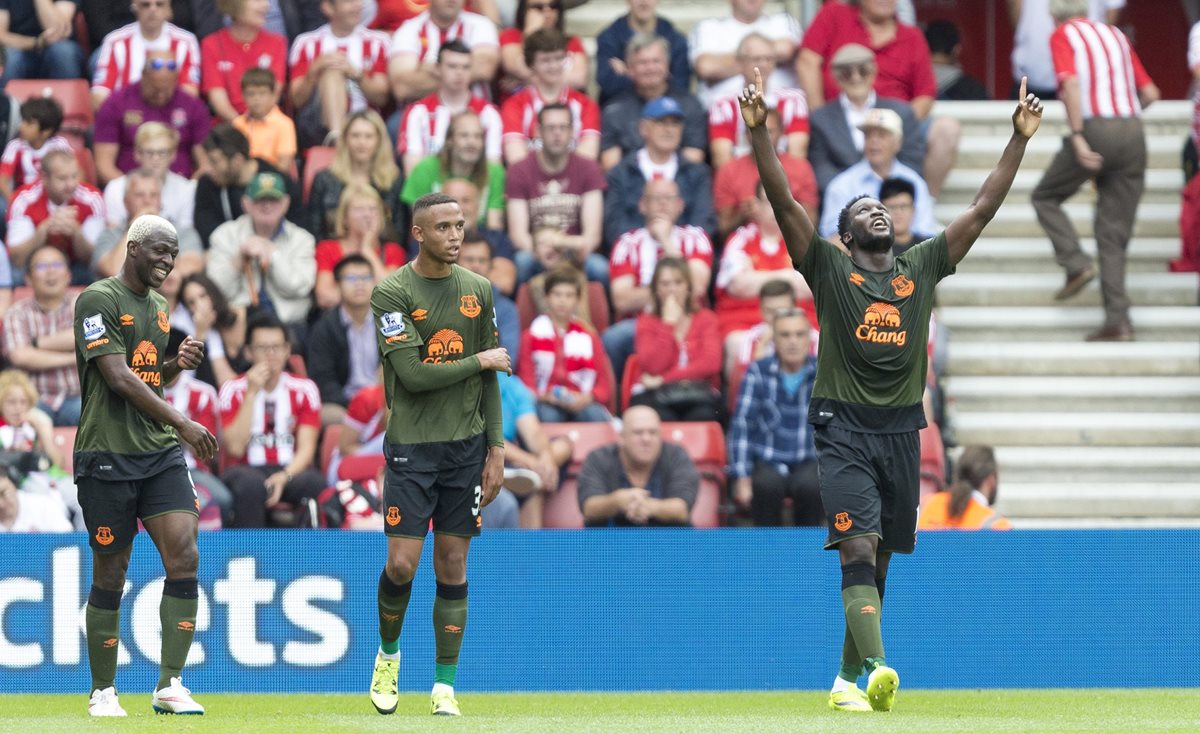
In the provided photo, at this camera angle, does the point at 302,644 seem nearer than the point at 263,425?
Yes

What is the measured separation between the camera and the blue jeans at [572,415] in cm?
1357

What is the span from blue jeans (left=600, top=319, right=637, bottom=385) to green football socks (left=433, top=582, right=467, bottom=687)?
509cm

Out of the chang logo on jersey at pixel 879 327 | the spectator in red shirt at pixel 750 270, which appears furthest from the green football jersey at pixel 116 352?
the spectator in red shirt at pixel 750 270

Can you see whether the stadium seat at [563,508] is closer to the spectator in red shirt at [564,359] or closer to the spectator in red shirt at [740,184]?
the spectator in red shirt at [564,359]

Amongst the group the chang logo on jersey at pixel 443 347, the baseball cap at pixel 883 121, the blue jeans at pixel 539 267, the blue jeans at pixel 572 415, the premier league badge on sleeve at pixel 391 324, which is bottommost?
the blue jeans at pixel 572 415

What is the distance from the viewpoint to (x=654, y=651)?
11.5 m

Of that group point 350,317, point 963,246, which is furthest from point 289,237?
point 963,246

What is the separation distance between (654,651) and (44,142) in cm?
673

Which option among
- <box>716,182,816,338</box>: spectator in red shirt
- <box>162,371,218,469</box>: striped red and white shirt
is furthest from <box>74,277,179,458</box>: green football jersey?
<box>716,182,816,338</box>: spectator in red shirt

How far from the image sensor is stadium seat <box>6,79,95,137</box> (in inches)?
627

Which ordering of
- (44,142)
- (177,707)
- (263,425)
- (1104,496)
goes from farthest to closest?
1. (44,142)
2. (1104,496)
3. (263,425)
4. (177,707)

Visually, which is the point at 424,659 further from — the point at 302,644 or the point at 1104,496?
the point at 1104,496

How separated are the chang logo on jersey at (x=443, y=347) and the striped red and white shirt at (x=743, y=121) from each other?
256 inches

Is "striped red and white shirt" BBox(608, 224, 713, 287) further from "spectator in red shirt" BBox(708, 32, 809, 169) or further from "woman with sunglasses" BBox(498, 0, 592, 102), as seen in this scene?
"woman with sunglasses" BBox(498, 0, 592, 102)
